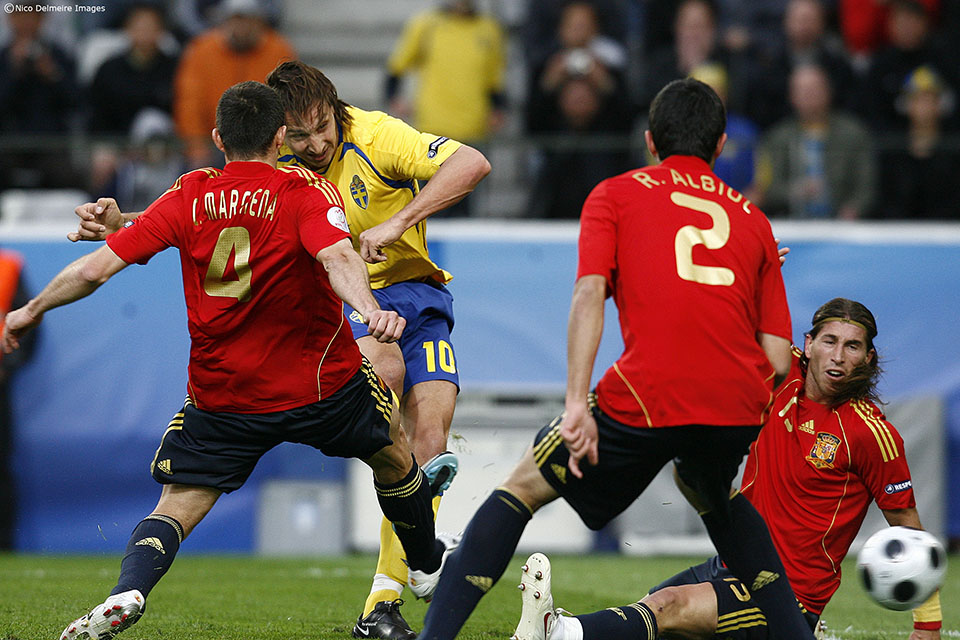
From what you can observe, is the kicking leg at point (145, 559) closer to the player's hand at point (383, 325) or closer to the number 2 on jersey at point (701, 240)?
the player's hand at point (383, 325)

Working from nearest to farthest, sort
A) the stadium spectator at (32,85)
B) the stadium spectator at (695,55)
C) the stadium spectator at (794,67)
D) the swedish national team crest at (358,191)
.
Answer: the swedish national team crest at (358,191)
the stadium spectator at (695,55)
the stadium spectator at (794,67)
the stadium spectator at (32,85)

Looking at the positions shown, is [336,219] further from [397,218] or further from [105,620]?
[105,620]

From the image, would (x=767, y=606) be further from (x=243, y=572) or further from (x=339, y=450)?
(x=243, y=572)

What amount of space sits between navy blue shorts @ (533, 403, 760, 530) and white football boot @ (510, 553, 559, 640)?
12.4 inches

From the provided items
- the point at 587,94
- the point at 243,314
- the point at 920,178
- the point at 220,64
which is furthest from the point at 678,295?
the point at 220,64

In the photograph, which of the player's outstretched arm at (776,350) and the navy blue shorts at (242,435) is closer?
the player's outstretched arm at (776,350)

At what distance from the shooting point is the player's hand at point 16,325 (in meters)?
4.78

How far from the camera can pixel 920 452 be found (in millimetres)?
10617

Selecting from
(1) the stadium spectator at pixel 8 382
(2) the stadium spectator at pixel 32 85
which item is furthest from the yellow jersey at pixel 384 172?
(2) the stadium spectator at pixel 32 85

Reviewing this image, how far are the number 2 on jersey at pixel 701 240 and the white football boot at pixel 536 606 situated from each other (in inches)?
46.2

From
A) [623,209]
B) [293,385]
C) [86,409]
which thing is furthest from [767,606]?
[86,409]

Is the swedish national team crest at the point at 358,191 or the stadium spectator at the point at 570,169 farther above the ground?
the swedish national team crest at the point at 358,191

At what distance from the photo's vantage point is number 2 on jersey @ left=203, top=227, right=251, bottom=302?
4797 millimetres

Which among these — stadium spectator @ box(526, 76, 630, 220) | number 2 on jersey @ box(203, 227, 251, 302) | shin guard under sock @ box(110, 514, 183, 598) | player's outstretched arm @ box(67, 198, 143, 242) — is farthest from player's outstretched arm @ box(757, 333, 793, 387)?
stadium spectator @ box(526, 76, 630, 220)
